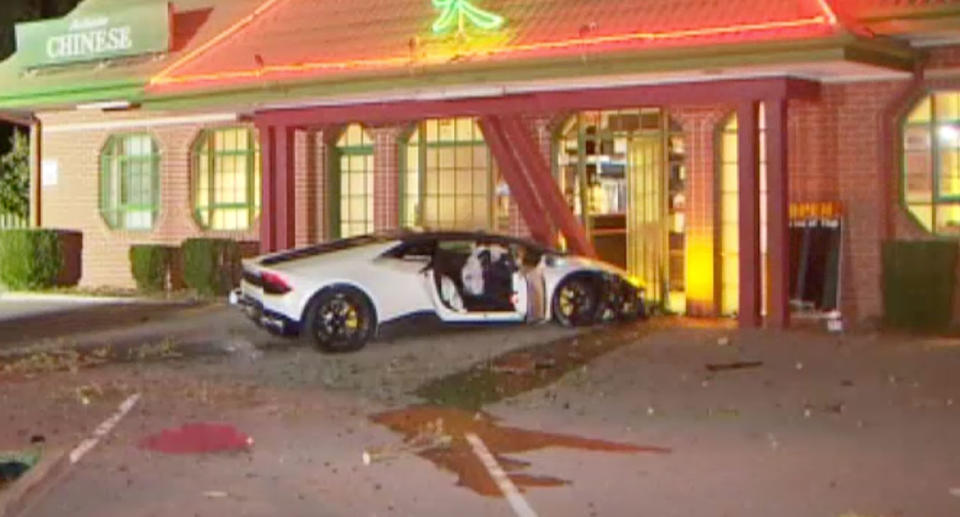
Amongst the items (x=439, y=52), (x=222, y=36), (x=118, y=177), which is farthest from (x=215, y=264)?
(x=439, y=52)

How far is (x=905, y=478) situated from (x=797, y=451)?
111cm

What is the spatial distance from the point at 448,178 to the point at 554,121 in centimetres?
230

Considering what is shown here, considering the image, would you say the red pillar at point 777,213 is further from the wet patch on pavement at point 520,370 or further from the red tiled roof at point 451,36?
the wet patch on pavement at point 520,370

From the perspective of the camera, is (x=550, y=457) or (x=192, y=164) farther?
(x=192, y=164)

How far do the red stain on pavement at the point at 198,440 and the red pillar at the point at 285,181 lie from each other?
10.5m

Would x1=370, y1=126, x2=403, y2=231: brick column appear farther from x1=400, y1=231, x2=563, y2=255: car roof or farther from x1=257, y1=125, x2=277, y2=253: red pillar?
x1=400, y1=231, x2=563, y2=255: car roof

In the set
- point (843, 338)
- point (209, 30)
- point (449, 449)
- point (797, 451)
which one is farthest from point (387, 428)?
point (209, 30)

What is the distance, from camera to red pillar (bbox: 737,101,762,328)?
1841 cm

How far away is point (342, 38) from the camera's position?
70.6 ft

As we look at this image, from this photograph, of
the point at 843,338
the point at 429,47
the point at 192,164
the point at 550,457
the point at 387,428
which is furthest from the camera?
the point at 192,164

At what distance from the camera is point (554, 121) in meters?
22.5

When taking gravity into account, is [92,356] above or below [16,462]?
above

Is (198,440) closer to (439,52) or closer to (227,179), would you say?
(439,52)

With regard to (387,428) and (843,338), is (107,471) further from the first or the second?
(843,338)
